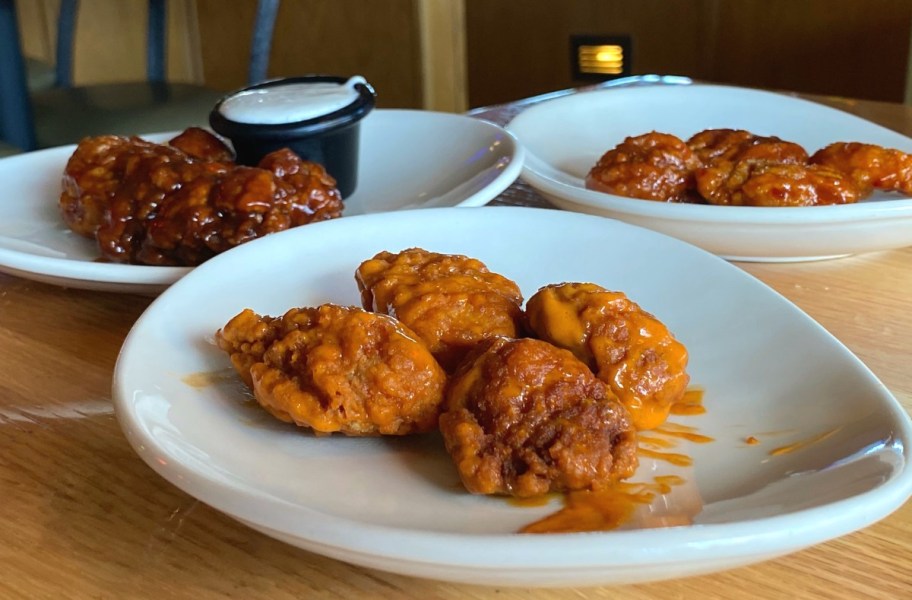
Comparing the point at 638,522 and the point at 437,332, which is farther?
the point at 437,332

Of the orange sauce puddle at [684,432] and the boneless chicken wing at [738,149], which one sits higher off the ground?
the boneless chicken wing at [738,149]

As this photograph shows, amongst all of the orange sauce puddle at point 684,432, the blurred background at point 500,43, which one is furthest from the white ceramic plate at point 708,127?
the blurred background at point 500,43

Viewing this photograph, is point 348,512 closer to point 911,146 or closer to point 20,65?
point 911,146

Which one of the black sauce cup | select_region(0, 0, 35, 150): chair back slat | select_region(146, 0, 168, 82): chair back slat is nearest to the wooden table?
the black sauce cup

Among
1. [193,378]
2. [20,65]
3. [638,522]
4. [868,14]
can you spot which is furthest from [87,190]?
[868,14]

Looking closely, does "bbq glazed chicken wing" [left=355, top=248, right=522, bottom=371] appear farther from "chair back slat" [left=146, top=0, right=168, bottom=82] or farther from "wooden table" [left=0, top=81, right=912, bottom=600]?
"chair back slat" [left=146, top=0, right=168, bottom=82]

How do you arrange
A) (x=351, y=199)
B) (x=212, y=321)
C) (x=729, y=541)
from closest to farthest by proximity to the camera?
(x=729, y=541)
(x=212, y=321)
(x=351, y=199)

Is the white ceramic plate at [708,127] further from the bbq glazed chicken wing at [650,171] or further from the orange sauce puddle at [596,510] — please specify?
the orange sauce puddle at [596,510]
